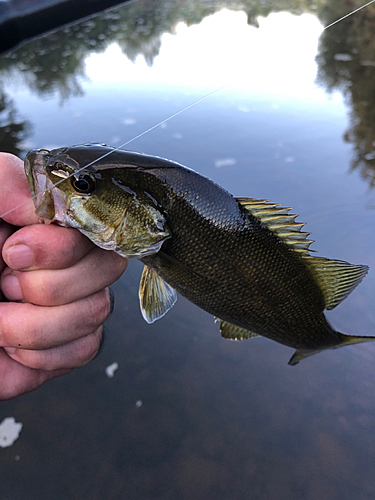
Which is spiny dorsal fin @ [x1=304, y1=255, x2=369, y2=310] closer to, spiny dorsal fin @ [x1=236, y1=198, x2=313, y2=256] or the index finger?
spiny dorsal fin @ [x1=236, y1=198, x2=313, y2=256]

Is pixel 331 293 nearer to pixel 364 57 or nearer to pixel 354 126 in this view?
pixel 354 126

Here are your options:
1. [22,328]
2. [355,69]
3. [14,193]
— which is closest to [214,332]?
[22,328]

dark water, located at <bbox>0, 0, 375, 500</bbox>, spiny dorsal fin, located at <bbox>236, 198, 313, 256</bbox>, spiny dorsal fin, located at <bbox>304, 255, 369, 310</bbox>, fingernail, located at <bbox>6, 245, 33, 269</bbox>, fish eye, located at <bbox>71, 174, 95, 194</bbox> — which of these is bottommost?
dark water, located at <bbox>0, 0, 375, 500</bbox>

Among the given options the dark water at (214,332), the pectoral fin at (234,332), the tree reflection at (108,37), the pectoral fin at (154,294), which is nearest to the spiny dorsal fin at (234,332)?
the pectoral fin at (234,332)

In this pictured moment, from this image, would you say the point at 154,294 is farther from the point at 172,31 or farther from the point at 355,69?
the point at 172,31

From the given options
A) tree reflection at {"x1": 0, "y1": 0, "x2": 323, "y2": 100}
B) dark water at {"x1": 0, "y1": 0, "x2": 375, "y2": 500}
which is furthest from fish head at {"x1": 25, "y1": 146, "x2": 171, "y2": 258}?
tree reflection at {"x1": 0, "y1": 0, "x2": 323, "y2": 100}

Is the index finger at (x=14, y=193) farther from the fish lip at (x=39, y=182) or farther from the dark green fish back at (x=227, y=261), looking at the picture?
the dark green fish back at (x=227, y=261)
